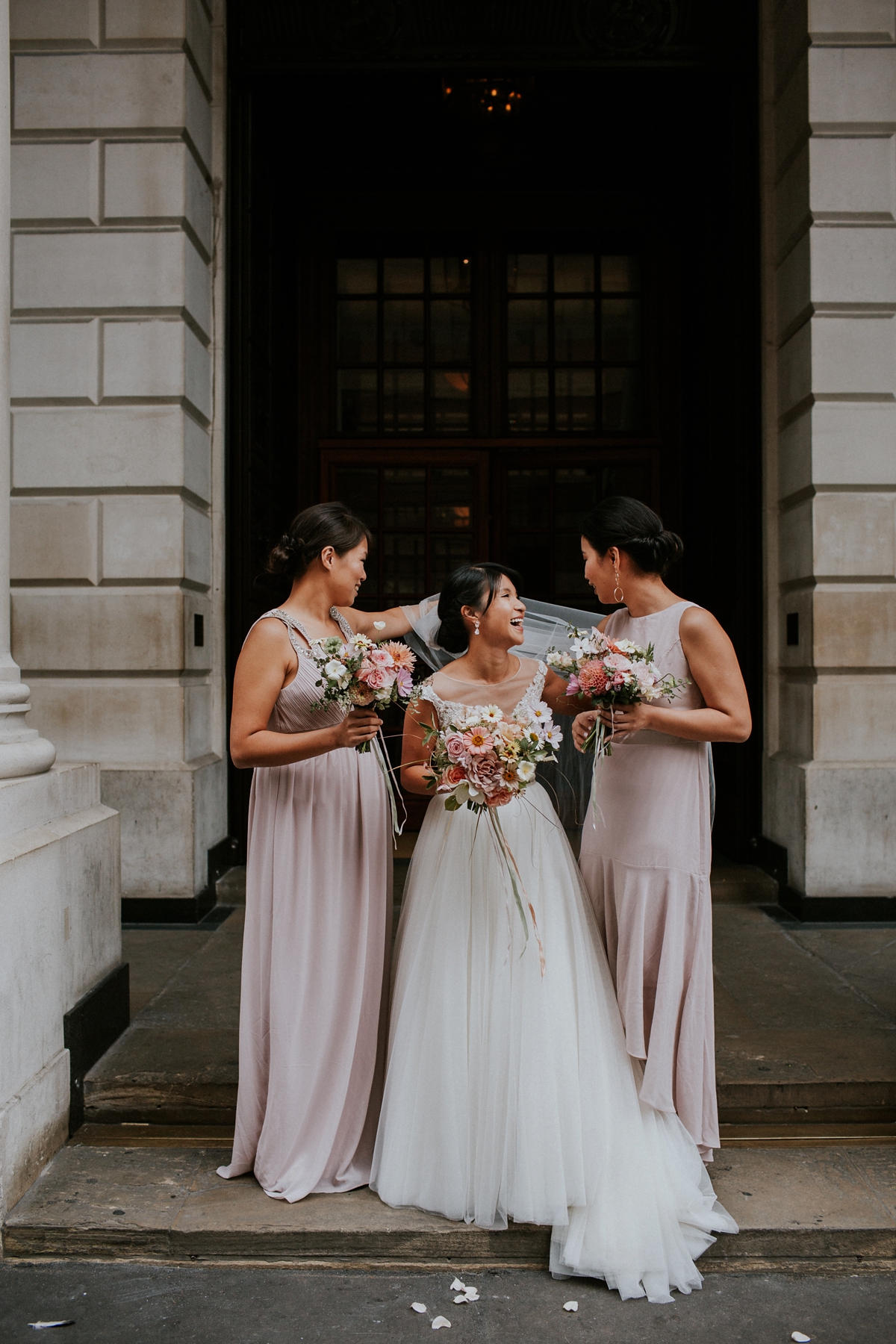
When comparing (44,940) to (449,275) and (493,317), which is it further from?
(449,275)

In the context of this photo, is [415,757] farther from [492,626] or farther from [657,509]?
[657,509]

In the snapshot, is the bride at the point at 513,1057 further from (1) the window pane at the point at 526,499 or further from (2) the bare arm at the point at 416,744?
(1) the window pane at the point at 526,499

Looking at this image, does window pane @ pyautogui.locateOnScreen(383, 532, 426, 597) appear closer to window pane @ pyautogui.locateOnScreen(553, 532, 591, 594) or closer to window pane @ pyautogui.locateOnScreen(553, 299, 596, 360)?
window pane @ pyautogui.locateOnScreen(553, 532, 591, 594)

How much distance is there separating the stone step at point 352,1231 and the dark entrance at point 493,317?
4217 millimetres

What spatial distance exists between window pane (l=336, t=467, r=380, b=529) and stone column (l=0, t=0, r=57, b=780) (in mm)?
4697

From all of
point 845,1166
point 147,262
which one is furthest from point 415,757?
point 147,262

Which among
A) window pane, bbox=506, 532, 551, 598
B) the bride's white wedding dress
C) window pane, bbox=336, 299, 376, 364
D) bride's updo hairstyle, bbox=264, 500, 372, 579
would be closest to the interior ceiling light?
window pane, bbox=336, 299, 376, 364

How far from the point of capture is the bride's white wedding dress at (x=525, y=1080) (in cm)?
301

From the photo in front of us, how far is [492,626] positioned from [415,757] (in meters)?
0.51

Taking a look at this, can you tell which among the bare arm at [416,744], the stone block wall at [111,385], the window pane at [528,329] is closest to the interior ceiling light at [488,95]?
the window pane at [528,329]

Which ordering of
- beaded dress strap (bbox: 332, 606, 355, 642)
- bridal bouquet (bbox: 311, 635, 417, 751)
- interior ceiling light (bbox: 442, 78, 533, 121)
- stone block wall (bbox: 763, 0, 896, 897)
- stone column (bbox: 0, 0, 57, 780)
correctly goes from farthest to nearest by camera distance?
interior ceiling light (bbox: 442, 78, 533, 121)
stone block wall (bbox: 763, 0, 896, 897)
stone column (bbox: 0, 0, 57, 780)
beaded dress strap (bbox: 332, 606, 355, 642)
bridal bouquet (bbox: 311, 635, 417, 751)

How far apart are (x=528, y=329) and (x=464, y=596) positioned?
19.5ft

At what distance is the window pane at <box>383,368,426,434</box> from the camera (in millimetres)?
8625

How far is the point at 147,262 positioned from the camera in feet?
20.8
